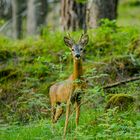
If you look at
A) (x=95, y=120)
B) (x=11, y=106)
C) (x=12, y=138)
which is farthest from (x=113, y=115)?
(x=11, y=106)

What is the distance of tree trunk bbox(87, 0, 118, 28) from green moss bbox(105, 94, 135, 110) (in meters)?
3.93

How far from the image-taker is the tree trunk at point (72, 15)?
14.7 metres

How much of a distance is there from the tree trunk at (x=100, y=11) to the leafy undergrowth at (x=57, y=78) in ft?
2.66

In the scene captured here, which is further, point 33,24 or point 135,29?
point 33,24

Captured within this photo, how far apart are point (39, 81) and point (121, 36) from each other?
6.57ft

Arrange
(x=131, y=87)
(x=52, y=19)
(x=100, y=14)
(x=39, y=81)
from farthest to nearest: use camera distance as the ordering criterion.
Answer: (x=52, y=19), (x=100, y=14), (x=39, y=81), (x=131, y=87)

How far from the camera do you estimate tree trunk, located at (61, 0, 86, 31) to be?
14664 millimetres

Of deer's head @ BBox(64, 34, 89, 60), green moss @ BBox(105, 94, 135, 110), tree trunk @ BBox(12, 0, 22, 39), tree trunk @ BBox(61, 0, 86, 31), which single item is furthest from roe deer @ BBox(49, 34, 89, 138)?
tree trunk @ BBox(12, 0, 22, 39)

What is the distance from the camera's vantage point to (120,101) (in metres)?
9.90

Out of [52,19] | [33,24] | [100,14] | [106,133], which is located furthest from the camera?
[52,19]

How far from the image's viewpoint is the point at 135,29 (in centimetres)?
1278

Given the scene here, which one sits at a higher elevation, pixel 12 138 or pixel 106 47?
pixel 106 47

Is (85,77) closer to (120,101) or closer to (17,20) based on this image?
(120,101)

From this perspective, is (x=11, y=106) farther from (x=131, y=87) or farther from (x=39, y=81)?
(x=131, y=87)
